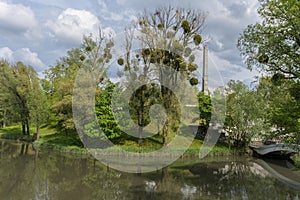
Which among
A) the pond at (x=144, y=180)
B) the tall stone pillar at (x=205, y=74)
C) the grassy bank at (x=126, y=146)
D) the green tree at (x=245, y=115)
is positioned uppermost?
the tall stone pillar at (x=205, y=74)

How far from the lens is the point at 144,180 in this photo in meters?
15.2

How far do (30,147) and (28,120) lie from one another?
5453 millimetres

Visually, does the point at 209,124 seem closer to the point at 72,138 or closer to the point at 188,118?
the point at 188,118

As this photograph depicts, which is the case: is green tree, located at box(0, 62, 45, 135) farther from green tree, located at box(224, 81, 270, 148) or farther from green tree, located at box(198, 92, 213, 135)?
green tree, located at box(224, 81, 270, 148)

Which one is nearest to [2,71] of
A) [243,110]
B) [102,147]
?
[102,147]

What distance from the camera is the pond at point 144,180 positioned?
41.1 ft

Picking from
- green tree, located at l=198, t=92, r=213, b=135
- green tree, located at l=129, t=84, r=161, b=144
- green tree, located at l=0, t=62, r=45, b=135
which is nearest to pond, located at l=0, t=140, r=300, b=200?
green tree, located at l=129, t=84, r=161, b=144

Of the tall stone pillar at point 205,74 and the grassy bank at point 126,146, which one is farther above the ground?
the tall stone pillar at point 205,74

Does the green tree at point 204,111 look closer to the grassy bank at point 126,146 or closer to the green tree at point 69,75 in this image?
the grassy bank at point 126,146

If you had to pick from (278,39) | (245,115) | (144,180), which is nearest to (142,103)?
(245,115)

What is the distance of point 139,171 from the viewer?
17.6 meters

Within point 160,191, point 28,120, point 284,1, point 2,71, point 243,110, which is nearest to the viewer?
point 284,1

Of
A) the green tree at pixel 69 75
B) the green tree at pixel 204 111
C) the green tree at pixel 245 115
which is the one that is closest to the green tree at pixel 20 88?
the green tree at pixel 69 75

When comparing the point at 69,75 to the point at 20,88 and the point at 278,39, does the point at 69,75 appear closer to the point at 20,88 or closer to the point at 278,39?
the point at 20,88
